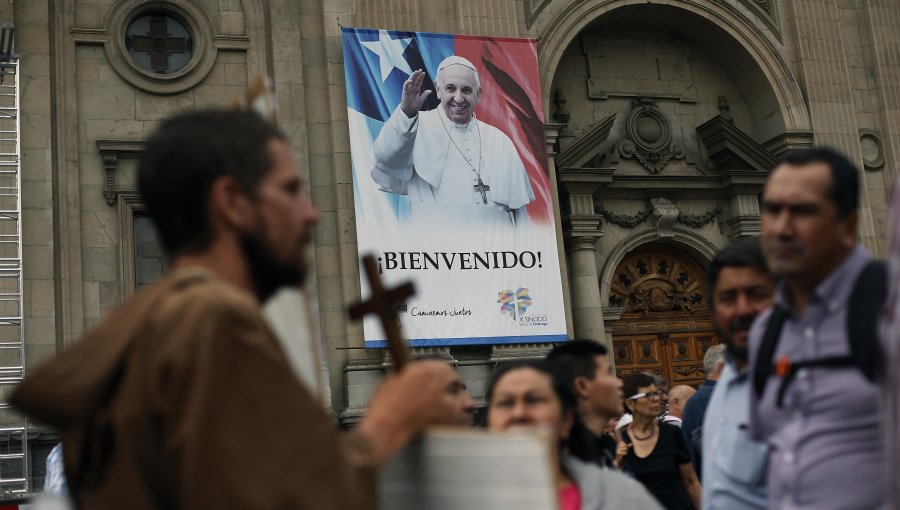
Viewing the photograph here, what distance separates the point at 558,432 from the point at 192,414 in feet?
8.41

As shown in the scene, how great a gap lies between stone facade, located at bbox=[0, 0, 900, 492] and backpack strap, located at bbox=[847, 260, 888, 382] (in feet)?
42.0

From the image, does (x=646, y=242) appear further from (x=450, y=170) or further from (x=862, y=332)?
(x=862, y=332)

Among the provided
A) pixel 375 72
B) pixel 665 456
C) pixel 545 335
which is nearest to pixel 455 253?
pixel 545 335

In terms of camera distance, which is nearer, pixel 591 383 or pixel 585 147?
pixel 591 383

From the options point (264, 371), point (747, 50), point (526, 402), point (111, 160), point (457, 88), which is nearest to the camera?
point (264, 371)

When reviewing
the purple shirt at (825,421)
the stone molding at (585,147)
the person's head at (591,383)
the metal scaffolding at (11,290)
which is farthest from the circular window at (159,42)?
the purple shirt at (825,421)

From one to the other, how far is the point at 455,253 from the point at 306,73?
353cm

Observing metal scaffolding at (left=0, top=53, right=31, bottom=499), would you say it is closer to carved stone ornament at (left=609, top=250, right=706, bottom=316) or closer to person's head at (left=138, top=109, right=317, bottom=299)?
carved stone ornament at (left=609, top=250, right=706, bottom=316)

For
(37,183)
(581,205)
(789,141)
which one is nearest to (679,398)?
(581,205)

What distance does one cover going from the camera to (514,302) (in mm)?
16953

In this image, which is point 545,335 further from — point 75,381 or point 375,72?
point 75,381

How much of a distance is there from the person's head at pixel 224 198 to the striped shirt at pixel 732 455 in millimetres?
2032

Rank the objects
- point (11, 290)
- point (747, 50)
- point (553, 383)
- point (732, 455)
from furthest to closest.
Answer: point (747, 50) → point (11, 290) → point (553, 383) → point (732, 455)

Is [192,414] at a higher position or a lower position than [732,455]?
higher
